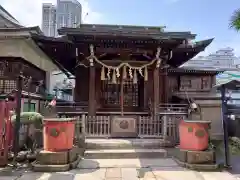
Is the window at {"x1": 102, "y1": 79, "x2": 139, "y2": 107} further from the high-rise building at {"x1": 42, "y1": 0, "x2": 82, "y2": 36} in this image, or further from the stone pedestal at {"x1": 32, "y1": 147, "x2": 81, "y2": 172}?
the high-rise building at {"x1": 42, "y1": 0, "x2": 82, "y2": 36}

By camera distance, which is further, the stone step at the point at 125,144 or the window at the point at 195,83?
the window at the point at 195,83

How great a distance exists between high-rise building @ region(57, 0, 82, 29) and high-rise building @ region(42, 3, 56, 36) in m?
1.17

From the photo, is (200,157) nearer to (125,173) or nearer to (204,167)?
(204,167)

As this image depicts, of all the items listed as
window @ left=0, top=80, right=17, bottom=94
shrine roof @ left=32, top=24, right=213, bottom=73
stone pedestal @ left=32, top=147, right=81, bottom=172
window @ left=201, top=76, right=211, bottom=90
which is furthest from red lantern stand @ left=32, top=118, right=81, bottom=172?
window @ left=201, top=76, right=211, bottom=90

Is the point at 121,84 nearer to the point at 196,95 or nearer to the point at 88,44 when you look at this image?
the point at 88,44

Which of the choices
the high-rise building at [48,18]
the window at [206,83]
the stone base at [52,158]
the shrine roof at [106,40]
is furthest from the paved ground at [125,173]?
the high-rise building at [48,18]

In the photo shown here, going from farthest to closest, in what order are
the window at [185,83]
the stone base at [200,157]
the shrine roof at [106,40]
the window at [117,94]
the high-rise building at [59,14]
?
the high-rise building at [59,14] < the window at [185,83] < the window at [117,94] < the shrine roof at [106,40] < the stone base at [200,157]

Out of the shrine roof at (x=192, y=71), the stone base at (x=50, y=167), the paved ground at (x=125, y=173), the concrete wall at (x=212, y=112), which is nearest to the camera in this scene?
the paved ground at (x=125, y=173)

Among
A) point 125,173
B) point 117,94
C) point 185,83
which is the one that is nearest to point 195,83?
point 185,83

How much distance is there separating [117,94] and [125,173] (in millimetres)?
6472

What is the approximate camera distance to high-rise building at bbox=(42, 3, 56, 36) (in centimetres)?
3418

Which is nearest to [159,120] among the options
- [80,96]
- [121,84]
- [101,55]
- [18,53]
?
[121,84]

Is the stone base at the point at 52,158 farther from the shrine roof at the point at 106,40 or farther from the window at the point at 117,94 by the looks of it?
the window at the point at 117,94

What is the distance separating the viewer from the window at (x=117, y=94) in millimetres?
12102
